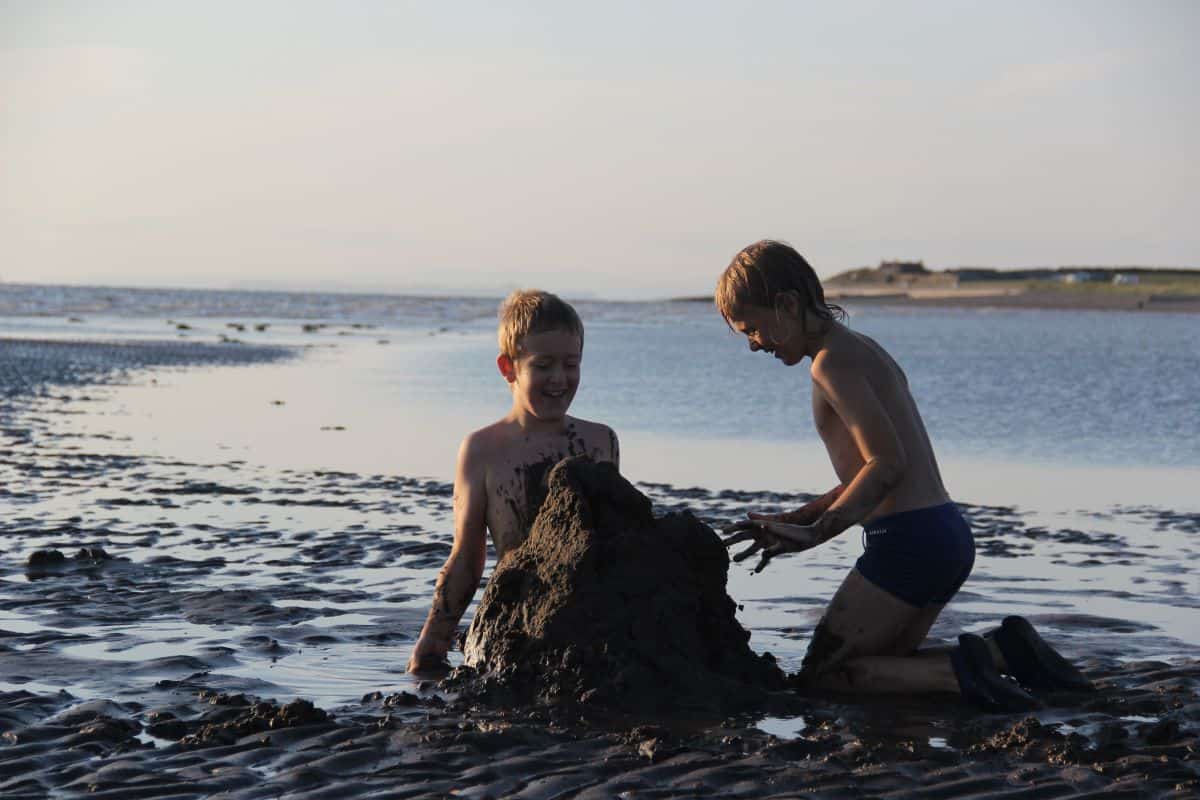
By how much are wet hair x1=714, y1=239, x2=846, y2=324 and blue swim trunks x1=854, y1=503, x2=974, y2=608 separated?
2.83 feet

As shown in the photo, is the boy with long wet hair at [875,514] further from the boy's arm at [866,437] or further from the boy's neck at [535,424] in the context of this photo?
the boy's neck at [535,424]

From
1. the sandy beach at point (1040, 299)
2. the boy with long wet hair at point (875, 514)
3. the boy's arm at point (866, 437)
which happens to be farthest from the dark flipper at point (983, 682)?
the sandy beach at point (1040, 299)

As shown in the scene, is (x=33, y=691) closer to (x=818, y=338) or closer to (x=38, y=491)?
(x=818, y=338)

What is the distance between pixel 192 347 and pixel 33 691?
28.7 meters

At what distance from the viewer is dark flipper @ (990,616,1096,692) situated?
564 centimetres

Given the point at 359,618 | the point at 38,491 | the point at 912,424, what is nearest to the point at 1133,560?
the point at 912,424

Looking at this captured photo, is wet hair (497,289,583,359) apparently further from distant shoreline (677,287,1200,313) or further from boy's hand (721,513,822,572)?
distant shoreline (677,287,1200,313)

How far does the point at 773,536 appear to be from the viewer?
5352 millimetres

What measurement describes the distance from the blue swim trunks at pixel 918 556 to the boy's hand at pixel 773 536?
50cm

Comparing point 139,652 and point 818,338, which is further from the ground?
point 818,338

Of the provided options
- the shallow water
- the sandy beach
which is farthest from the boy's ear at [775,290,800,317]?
the sandy beach

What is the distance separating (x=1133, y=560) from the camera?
347 inches

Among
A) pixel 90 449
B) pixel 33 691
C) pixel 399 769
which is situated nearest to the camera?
pixel 399 769

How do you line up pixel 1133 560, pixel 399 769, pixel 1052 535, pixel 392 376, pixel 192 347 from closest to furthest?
pixel 399 769
pixel 1133 560
pixel 1052 535
pixel 392 376
pixel 192 347
